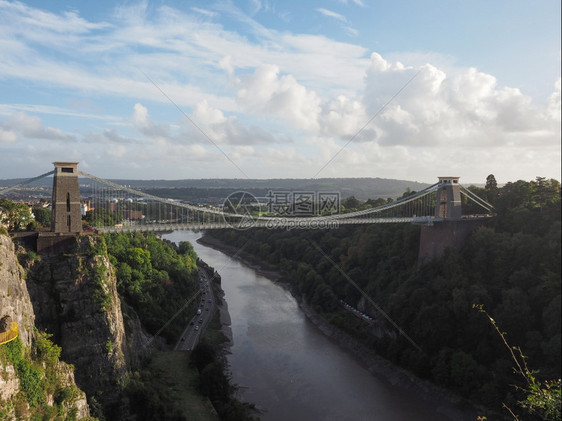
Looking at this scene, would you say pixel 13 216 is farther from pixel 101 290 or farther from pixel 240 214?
pixel 240 214

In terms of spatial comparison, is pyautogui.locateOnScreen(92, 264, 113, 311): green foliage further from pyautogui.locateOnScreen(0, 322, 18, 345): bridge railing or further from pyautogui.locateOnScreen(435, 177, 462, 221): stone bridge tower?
pyautogui.locateOnScreen(435, 177, 462, 221): stone bridge tower

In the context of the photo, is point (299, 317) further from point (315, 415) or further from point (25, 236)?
point (25, 236)

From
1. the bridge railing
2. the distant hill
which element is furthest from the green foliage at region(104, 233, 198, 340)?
the distant hill

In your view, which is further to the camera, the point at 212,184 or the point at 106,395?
the point at 212,184

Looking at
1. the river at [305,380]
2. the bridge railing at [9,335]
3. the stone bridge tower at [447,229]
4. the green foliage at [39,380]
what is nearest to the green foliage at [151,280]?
the river at [305,380]

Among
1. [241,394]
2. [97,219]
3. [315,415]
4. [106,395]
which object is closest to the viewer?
[106,395]

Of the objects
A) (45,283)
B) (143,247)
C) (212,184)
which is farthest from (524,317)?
(212,184)

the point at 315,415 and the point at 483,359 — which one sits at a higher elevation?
the point at 483,359
